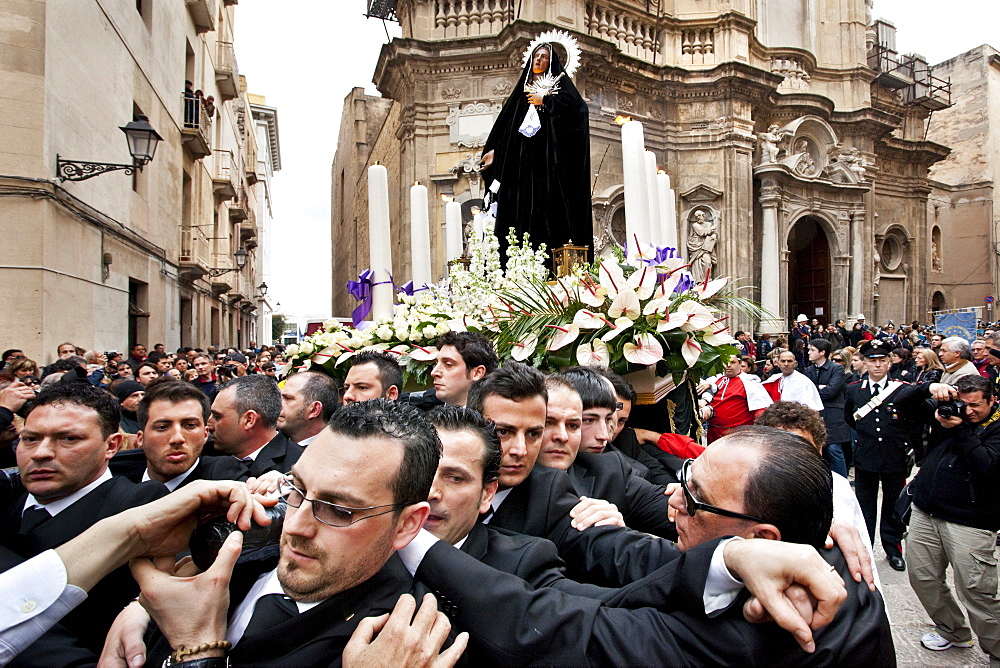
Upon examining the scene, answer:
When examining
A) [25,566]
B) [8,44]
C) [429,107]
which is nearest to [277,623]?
[25,566]

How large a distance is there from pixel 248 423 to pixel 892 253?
2418 cm

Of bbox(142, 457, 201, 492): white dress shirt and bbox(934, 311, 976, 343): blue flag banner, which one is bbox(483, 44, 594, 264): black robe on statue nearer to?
bbox(142, 457, 201, 492): white dress shirt

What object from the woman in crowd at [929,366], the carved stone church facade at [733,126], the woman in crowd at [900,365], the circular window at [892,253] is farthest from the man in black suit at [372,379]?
the circular window at [892,253]

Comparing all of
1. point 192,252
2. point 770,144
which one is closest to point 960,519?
point 770,144

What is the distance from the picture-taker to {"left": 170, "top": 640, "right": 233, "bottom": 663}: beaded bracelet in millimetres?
1295

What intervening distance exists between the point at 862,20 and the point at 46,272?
2258cm

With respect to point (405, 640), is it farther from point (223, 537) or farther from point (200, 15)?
point (200, 15)

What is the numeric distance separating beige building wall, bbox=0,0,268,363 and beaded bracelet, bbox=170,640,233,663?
8544 mm

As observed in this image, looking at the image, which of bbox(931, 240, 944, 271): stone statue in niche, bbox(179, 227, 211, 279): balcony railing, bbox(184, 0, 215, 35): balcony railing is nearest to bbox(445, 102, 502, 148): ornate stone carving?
bbox(179, 227, 211, 279): balcony railing

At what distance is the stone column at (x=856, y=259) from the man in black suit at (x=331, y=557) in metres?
21.0

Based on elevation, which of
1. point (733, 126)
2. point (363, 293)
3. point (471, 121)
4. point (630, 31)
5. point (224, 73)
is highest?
point (224, 73)

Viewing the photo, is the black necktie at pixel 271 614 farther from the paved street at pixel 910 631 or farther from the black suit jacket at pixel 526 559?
the paved street at pixel 910 631

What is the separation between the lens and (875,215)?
841 inches

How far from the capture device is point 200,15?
56.1ft
